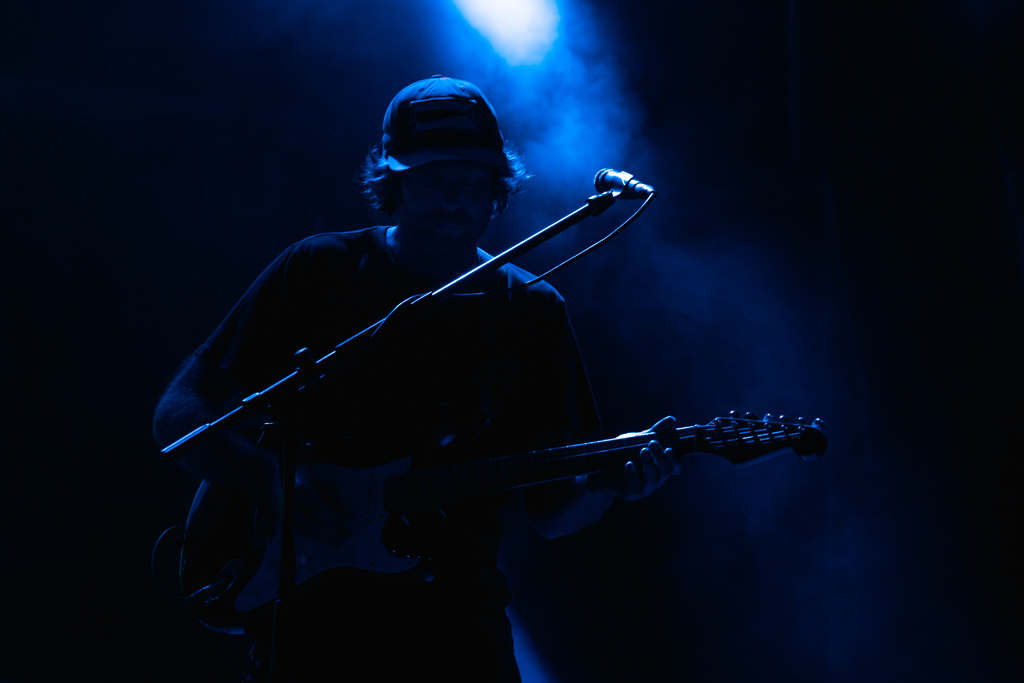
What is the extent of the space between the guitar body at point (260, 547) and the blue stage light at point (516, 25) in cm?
219

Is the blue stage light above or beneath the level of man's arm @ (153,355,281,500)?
above

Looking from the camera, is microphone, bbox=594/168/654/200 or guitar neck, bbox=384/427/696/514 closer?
microphone, bbox=594/168/654/200

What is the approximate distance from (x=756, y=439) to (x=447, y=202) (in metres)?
1.09

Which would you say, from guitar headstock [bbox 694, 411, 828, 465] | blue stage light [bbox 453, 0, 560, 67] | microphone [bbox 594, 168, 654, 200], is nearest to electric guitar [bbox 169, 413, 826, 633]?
guitar headstock [bbox 694, 411, 828, 465]

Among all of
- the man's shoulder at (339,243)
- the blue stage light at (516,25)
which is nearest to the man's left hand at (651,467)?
the man's shoulder at (339,243)

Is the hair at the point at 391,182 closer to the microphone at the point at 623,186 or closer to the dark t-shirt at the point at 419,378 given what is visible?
the dark t-shirt at the point at 419,378

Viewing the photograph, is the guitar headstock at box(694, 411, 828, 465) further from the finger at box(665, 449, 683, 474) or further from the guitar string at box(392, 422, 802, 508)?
the guitar string at box(392, 422, 802, 508)

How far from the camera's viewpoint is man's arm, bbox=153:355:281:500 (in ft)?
5.62

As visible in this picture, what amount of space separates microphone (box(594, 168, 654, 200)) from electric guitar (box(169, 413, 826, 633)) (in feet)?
1.98

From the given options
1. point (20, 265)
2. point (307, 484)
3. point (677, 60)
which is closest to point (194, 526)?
point (307, 484)

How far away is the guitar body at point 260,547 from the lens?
1.63 meters

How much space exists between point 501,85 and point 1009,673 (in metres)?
3.20

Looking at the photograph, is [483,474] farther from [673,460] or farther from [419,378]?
[673,460]

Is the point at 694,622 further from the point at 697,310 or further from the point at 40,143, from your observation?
the point at 40,143
